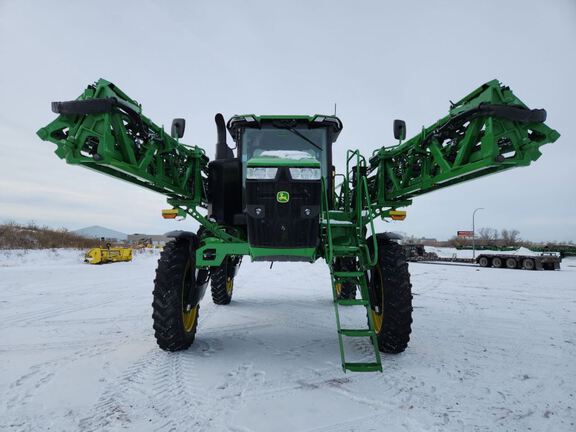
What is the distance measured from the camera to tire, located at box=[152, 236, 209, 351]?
3.86m

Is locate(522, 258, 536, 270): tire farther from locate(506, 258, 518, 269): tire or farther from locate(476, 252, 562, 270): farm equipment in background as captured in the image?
locate(506, 258, 518, 269): tire

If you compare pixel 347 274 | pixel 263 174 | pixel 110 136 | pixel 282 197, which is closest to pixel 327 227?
pixel 347 274

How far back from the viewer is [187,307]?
425cm

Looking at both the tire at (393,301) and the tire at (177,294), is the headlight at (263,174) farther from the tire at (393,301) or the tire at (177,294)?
the tire at (393,301)

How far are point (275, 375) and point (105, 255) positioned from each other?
658 inches

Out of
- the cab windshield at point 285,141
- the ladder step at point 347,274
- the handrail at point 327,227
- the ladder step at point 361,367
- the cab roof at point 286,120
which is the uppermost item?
the cab roof at point 286,120

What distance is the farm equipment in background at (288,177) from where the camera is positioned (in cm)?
308

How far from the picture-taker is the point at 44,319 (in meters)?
5.47

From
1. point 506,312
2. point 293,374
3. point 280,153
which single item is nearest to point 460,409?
point 293,374

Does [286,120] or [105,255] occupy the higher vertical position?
[286,120]

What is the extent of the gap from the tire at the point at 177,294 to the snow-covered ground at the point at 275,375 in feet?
0.66

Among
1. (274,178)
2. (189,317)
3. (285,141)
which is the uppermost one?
(285,141)

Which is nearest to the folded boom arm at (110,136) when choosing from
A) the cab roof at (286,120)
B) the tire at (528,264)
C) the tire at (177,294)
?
the tire at (177,294)

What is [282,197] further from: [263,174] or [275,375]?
[275,375]
